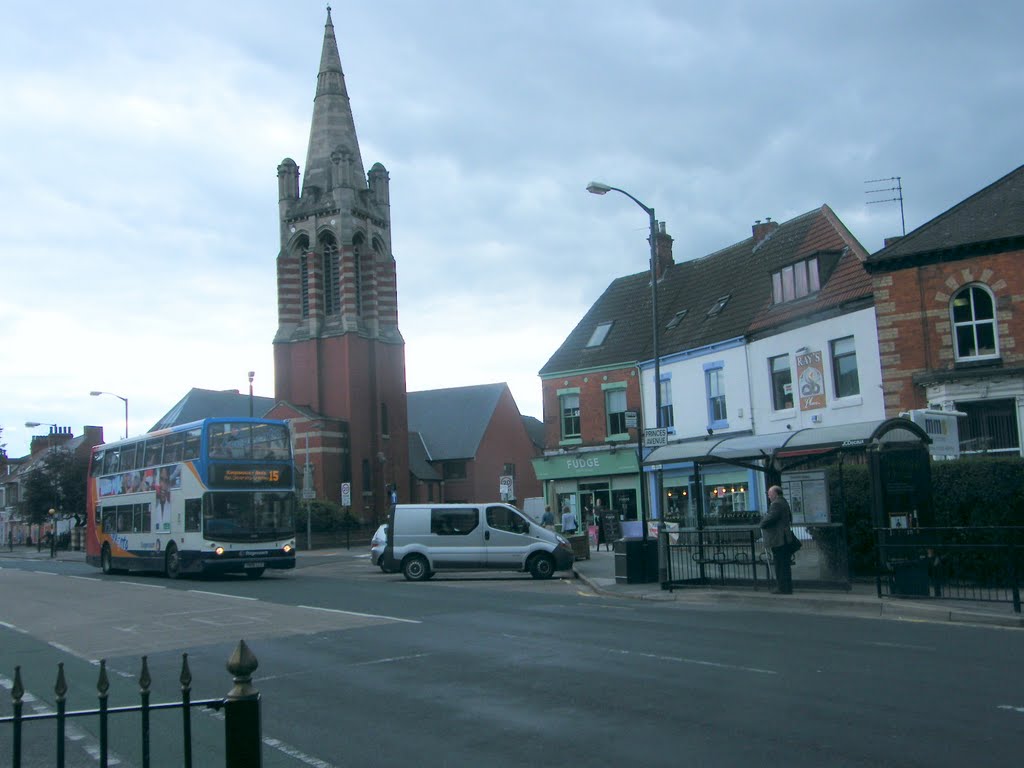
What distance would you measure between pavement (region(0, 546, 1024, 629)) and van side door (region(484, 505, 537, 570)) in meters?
3.44

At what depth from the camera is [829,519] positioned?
1677 cm

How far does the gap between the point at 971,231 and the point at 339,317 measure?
134 feet

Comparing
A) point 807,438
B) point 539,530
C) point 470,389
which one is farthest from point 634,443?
point 470,389

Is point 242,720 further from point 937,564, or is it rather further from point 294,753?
point 937,564

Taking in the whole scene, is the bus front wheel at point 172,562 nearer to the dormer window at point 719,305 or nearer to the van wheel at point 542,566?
the van wheel at point 542,566

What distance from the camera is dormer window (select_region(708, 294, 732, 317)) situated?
112ft

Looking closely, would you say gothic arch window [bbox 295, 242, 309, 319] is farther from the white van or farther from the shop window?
the white van

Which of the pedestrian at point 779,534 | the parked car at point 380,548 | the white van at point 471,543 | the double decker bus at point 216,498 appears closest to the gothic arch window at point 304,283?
the double decker bus at point 216,498

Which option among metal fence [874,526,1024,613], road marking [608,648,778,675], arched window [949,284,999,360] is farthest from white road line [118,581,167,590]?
arched window [949,284,999,360]

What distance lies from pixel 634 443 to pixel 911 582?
21861 millimetres

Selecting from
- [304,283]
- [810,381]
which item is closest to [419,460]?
[304,283]

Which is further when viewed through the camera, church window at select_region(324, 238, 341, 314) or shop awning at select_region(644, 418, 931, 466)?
church window at select_region(324, 238, 341, 314)

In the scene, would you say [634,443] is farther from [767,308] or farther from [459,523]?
[459,523]

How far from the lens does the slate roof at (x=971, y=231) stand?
23.3 meters
